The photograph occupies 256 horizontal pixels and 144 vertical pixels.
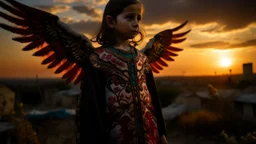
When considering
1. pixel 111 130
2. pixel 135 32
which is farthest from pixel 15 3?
pixel 111 130

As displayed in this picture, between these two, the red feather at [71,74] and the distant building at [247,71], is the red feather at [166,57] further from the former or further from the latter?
the distant building at [247,71]

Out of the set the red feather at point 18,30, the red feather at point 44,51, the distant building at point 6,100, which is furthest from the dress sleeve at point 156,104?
the distant building at point 6,100

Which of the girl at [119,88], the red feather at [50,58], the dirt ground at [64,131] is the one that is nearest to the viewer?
the girl at [119,88]

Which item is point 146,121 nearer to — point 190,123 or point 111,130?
point 111,130

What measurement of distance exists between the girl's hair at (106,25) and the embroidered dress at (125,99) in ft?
0.57

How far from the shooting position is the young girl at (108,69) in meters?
2.33

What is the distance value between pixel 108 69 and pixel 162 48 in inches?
52.4

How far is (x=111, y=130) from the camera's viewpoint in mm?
2330

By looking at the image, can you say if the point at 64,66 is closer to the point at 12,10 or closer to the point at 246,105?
the point at 12,10

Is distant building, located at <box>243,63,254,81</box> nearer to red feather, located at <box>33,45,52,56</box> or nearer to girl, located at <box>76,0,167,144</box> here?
girl, located at <box>76,0,167,144</box>

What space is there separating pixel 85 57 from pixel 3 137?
13.2m

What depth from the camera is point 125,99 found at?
2.42 m

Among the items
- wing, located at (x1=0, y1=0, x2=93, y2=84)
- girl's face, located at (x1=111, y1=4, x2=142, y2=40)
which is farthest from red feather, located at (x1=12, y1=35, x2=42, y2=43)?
girl's face, located at (x1=111, y1=4, x2=142, y2=40)

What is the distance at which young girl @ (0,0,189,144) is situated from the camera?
2.33 metres
